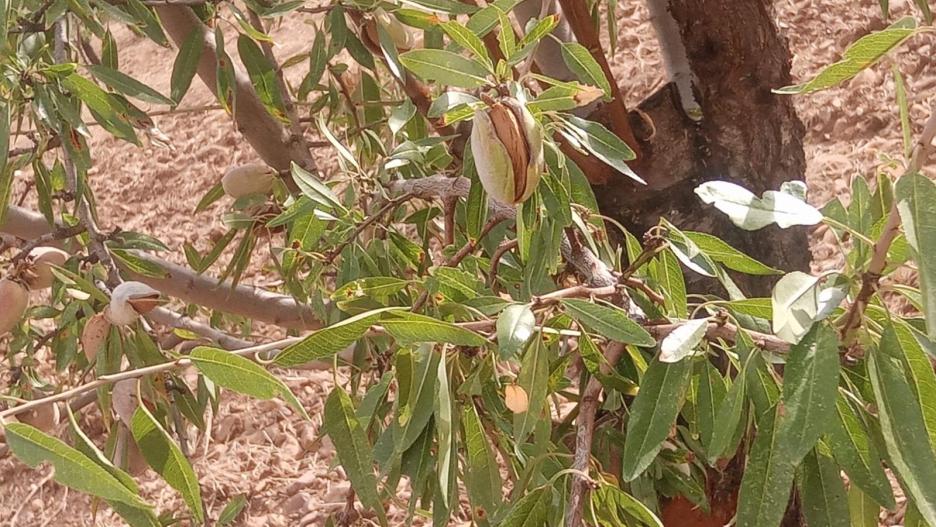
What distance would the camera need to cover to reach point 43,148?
84 centimetres

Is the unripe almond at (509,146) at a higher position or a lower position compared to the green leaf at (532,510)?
higher

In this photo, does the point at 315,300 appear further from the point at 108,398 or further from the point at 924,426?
the point at 924,426

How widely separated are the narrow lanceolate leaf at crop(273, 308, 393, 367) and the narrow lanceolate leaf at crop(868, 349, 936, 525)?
9.7 inches

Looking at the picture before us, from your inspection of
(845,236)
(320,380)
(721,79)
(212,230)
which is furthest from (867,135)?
(212,230)

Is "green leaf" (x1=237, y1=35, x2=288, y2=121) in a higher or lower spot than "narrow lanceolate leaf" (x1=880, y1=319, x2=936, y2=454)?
higher

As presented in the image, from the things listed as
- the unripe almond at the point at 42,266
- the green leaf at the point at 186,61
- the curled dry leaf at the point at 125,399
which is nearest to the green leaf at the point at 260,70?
the green leaf at the point at 186,61

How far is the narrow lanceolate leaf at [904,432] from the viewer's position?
1.30ft

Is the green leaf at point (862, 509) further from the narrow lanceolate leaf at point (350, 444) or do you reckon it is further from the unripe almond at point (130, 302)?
the unripe almond at point (130, 302)

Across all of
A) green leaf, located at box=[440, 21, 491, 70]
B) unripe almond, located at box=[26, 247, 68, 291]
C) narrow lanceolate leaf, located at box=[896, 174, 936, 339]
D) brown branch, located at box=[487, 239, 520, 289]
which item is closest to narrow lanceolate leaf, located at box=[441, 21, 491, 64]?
green leaf, located at box=[440, 21, 491, 70]

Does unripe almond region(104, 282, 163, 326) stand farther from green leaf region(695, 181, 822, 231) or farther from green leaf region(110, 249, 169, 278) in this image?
green leaf region(695, 181, 822, 231)

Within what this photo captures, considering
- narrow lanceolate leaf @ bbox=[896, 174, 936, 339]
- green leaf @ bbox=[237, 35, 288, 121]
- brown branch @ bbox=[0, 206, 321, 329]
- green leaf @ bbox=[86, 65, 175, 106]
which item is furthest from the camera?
brown branch @ bbox=[0, 206, 321, 329]

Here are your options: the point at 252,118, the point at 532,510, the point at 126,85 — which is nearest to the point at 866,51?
the point at 532,510

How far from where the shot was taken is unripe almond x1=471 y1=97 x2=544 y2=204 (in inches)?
20.2

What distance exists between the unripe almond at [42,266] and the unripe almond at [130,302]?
9.1 inches
